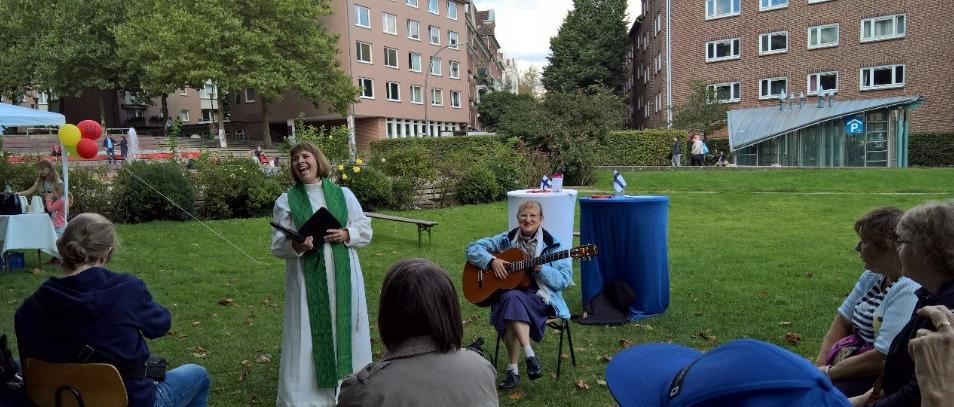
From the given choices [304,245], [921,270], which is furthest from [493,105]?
[921,270]

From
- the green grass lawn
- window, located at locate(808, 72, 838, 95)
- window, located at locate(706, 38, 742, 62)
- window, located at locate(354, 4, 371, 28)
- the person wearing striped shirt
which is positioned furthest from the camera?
window, located at locate(354, 4, 371, 28)

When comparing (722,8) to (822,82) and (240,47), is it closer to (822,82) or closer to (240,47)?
(822,82)

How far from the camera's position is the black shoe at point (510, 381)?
4.67 m

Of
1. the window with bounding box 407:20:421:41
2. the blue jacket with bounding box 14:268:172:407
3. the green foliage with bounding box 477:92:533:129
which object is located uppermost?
the window with bounding box 407:20:421:41

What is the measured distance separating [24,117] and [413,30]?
4633 centimetres

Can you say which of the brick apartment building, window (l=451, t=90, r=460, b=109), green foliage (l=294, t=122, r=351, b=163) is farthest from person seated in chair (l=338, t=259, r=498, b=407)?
window (l=451, t=90, r=460, b=109)

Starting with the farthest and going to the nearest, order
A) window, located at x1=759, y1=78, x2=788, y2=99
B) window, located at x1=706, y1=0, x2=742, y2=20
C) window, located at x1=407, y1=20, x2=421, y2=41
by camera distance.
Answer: window, located at x1=407, y1=20, x2=421, y2=41 < window, located at x1=706, y1=0, x2=742, y2=20 < window, located at x1=759, y1=78, x2=788, y2=99

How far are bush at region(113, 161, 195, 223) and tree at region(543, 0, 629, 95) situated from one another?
4341 centimetres

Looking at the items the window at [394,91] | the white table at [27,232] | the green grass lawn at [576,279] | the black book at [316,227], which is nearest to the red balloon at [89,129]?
the white table at [27,232]

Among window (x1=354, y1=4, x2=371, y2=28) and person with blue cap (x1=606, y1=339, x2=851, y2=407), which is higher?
window (x1=354, y1=4, x2=371, y2=28)

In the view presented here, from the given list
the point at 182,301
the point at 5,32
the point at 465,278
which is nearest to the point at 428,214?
the point at 182,301

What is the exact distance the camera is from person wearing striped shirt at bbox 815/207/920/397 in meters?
2.66

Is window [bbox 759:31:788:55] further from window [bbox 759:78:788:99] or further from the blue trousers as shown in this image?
the blue trousers

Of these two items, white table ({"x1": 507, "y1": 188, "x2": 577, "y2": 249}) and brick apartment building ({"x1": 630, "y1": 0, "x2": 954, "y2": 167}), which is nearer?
white table ({"x1": 507, "y1": 188, "x2": 577, "y2": 249})
